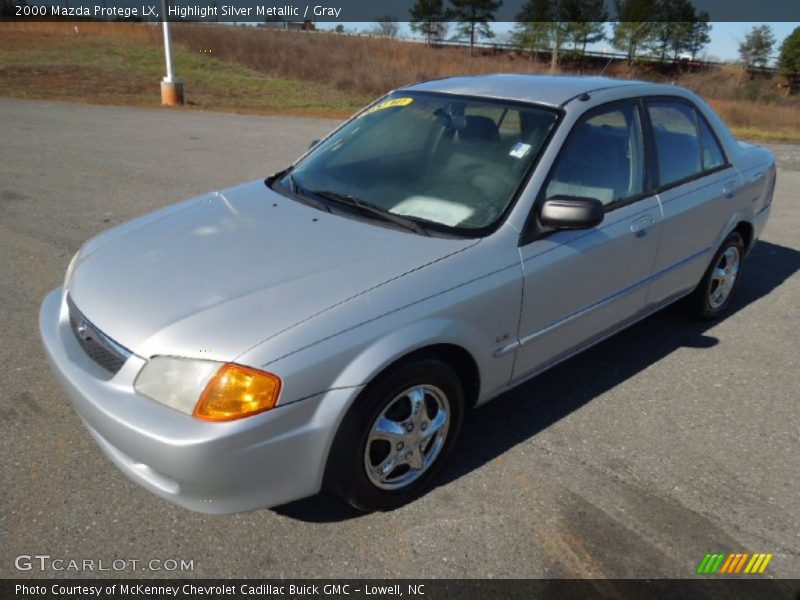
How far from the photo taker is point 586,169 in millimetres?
3365

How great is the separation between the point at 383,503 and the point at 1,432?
6.29 ft

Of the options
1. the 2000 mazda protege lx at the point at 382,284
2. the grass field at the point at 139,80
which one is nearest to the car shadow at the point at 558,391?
the 2000 mazda protege lx at the point at 382,284

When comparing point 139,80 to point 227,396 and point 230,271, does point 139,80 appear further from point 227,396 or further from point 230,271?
point 227,396

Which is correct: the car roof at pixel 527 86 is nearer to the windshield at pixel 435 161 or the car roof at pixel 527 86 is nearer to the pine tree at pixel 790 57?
the windshield at pixel 435 161

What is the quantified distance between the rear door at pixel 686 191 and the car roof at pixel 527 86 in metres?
0.28

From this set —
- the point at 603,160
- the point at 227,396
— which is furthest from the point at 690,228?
the point at 227,396

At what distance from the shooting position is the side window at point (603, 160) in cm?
323

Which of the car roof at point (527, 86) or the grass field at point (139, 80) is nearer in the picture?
the car roof at point (527, 86)

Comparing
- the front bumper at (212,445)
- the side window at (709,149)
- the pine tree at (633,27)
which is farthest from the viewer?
the pine tree at (633,27)

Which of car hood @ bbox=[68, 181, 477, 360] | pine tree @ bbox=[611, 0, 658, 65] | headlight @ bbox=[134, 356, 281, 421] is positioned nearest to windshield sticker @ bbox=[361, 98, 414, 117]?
car hood @ bbox=[68, 181, 477, 360]

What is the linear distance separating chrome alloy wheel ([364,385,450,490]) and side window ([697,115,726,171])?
8.94 feet

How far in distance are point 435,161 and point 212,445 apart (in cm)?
191

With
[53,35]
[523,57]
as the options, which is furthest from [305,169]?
[53,35]

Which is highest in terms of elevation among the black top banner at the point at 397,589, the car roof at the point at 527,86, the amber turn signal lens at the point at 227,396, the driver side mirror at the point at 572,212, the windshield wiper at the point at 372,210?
the car roof at the point at 527,86
